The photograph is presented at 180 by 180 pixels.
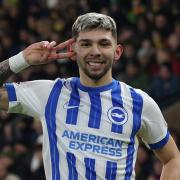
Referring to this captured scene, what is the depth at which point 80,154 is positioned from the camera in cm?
491

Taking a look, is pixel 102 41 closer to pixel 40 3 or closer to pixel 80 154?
pixel 80 154

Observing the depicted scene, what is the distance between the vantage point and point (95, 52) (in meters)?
4.84

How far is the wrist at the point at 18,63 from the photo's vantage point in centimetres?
514

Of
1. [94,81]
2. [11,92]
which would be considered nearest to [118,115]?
[94,81]

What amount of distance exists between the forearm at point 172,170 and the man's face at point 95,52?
2.58ft

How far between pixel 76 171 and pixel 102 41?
0.88m

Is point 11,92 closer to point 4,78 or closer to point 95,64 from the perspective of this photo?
point 4,78

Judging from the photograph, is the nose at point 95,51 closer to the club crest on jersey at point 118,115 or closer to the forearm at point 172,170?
the club crest on jersey at point 118,115

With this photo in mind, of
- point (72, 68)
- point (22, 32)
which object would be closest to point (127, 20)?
point (72, 68)

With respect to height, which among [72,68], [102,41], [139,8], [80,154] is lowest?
[72,68]

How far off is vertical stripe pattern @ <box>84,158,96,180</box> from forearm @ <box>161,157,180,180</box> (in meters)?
0.54

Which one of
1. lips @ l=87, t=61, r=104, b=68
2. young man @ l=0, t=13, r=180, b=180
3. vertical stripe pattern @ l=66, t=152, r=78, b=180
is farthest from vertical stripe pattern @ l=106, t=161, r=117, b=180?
lips @ l=87, t=61, r=104, b=68

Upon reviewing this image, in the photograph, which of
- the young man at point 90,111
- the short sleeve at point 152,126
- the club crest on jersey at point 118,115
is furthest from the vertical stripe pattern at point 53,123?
the short sleeve at point 152,126

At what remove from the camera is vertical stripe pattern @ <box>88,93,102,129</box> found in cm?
500
